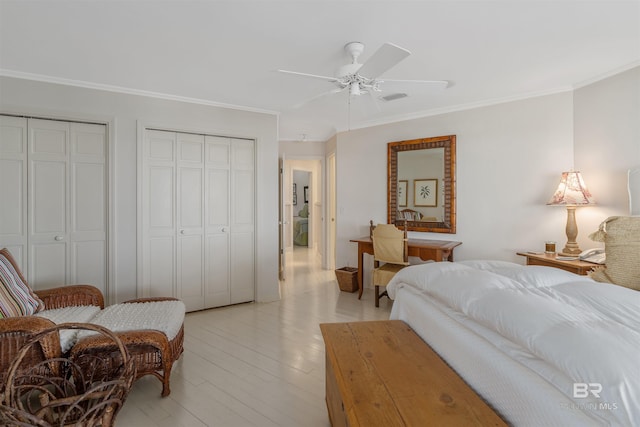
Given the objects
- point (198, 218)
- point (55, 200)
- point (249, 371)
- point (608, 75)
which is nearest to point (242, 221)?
point (198, 218)

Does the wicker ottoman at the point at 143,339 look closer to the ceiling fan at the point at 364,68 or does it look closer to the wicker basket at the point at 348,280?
the ceiling fan at the point at 364,68

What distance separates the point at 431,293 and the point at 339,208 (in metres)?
3.18

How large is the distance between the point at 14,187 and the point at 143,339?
2.06 meters

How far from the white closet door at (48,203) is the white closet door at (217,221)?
1.27 metres

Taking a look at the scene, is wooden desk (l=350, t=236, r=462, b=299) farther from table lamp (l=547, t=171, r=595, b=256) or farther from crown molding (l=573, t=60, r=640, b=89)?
crown molding (l=573, t=60, r=640, b=89)

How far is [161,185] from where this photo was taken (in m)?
3.31

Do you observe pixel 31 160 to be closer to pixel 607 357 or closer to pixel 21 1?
pixel 21 1

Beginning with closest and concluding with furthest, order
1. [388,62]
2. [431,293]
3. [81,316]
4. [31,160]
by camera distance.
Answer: [431,293]
[388,62]
[81,316]
[31,160]

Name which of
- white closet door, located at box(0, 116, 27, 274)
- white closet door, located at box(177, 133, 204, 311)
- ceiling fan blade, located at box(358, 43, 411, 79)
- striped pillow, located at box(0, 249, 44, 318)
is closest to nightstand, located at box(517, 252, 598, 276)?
ceiling fan blade, located at box(358, 43, 411, 79)

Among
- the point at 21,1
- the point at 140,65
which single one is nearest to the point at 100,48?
the point at 140,65

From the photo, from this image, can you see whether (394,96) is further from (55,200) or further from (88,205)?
(55,200)

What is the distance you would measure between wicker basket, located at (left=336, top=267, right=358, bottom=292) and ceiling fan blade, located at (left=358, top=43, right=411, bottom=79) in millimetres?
2724

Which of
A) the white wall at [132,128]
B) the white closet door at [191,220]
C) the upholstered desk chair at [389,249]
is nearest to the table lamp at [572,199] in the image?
the upholstered desk chair at [389,249]

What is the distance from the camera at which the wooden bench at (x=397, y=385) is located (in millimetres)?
948
